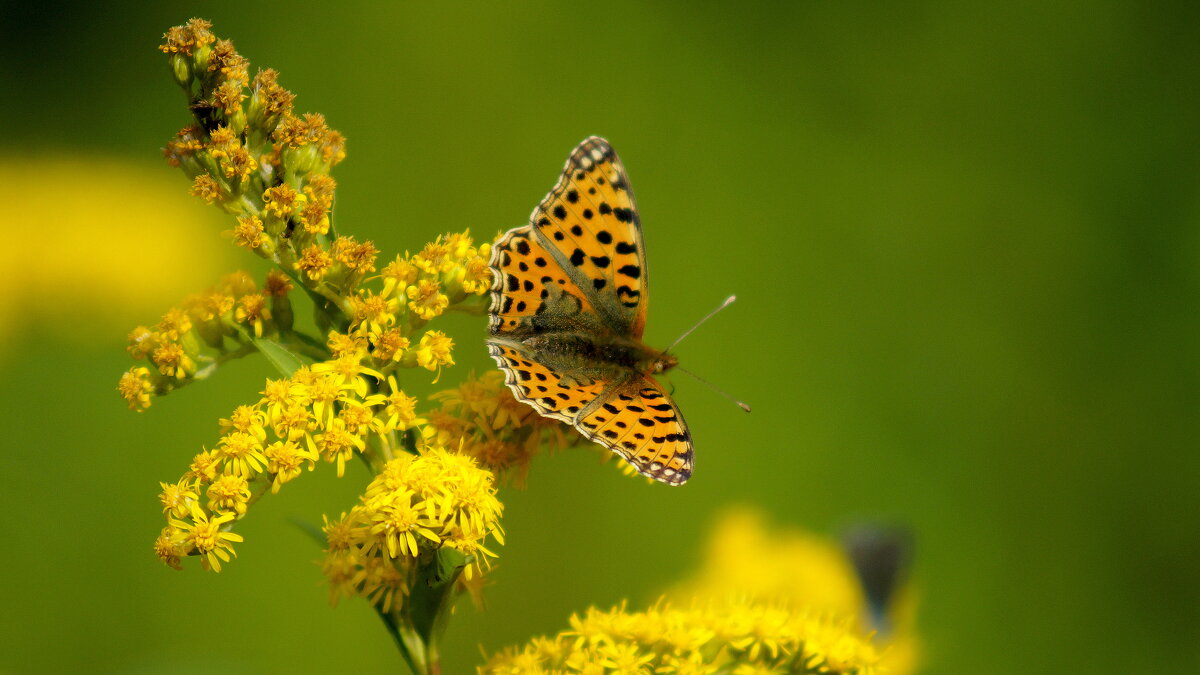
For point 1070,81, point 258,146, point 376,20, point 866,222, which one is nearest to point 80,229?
point 376,20

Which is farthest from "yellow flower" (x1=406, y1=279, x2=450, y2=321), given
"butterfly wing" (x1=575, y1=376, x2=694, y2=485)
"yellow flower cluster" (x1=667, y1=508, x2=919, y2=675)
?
"yellow flower cluster" (x1=667, y1=508, x2=919, y2=675)

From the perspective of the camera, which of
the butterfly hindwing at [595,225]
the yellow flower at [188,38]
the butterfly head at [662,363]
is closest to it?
the yellow flower at [188,38]

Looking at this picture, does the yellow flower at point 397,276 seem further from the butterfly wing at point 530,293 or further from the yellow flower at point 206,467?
the yellow flower at point 206,467

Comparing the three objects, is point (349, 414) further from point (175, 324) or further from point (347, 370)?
point (175, 324)

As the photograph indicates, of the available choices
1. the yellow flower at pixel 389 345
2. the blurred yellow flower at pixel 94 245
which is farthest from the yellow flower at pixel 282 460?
the blurred yellow flower at pixel 94 245

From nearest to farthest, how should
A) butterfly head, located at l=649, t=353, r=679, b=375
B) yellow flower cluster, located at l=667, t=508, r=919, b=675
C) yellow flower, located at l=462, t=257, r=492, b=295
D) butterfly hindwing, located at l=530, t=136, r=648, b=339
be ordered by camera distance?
yellow flower, located at l=462, t=257, r=492, b=295 < butterfly hindwing, located at l=530, t=136, r=648, b=339 < butterfly head, located at l=649, t=353, r=679, b=375 < yellow flower cluster, located at l=667, t=508, r=919, b=675

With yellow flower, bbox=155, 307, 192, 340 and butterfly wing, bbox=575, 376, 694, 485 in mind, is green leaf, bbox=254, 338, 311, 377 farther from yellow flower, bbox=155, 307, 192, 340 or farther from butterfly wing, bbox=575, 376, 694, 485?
butterfly wing, bbox=575, 376, 694, 485

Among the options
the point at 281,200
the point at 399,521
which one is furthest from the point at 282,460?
the point at 281,200
